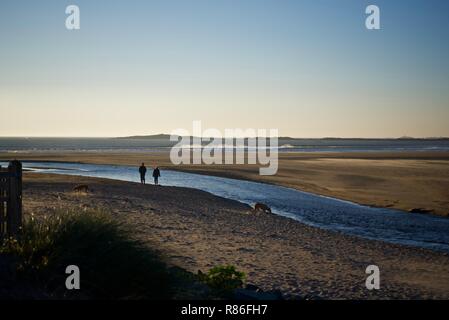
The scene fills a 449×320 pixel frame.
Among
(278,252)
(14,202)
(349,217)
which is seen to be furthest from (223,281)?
(349,217)

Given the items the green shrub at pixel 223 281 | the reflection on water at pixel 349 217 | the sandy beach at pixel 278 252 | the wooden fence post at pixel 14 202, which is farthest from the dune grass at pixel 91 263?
the reflection on water at pixel 349 217

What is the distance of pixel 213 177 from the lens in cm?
4091

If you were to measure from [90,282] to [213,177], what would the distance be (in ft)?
113

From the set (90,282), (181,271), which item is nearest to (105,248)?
(90,282)

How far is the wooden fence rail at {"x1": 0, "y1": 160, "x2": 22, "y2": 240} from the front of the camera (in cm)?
785

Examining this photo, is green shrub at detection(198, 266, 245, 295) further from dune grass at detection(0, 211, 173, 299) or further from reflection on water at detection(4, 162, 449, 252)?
reflection on water at detection(4, 162, 449, 252)

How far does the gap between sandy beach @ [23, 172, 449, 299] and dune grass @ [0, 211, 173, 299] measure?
118 centimetres

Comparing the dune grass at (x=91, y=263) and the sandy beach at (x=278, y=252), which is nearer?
the dune grass at (x=91, y=263)

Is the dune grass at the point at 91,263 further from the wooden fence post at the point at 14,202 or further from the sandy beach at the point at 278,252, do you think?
the sandy beach at the point at 278,252

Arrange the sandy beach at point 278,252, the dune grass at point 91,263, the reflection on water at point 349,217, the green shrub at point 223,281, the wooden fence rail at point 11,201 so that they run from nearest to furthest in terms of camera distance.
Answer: the dune grass at point 91,263, the green shrub at point 223,281, the wooden fence rail at point 11,201, the sandy beach at point 278,252, the reflection on water at point 349,217

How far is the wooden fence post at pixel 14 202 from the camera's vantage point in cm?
786

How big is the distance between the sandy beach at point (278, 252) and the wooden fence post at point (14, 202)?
2088 millimetres

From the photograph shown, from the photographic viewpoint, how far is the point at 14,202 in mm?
7953

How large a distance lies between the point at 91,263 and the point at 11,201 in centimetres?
253
